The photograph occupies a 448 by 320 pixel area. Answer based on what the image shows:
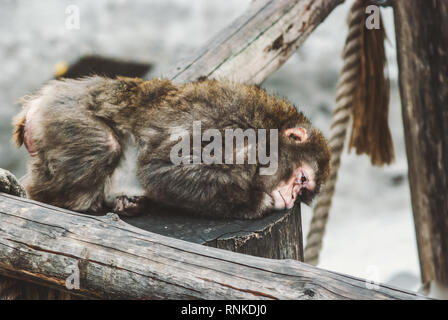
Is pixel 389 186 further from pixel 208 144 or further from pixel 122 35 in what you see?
pixel 208 144

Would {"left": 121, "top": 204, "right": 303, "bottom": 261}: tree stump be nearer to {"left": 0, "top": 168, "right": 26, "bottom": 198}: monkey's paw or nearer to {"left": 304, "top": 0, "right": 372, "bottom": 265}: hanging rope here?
{"left": 0, "top": 168, "right": 26, "bottom": 198}: monkey's paw

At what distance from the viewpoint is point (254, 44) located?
11.5ft

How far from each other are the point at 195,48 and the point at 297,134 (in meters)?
3.71

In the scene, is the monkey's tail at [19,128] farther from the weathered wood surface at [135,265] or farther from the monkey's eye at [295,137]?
the monkey's eye at [295,137]

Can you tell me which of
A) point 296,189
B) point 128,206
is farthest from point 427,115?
point 128,206

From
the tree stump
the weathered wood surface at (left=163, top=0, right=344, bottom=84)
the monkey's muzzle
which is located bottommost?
the tree stump

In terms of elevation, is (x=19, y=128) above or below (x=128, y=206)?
above

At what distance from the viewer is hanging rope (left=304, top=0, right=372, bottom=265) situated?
3.65 meters

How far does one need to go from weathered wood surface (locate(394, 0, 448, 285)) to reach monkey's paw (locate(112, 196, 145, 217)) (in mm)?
1944

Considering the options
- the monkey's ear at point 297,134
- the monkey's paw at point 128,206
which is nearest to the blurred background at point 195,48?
the monkey's ear at point 297,134

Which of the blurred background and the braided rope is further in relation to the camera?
the blurred background

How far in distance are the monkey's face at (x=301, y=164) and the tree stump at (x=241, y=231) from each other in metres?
0.15

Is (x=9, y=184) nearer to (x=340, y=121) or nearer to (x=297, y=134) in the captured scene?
(x=297, y=134)

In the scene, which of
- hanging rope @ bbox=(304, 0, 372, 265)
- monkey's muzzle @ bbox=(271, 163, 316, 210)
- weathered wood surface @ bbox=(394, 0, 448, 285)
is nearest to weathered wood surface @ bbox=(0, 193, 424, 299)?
monkey's muzzle @ bbox=(271, 163, 316, 210)
